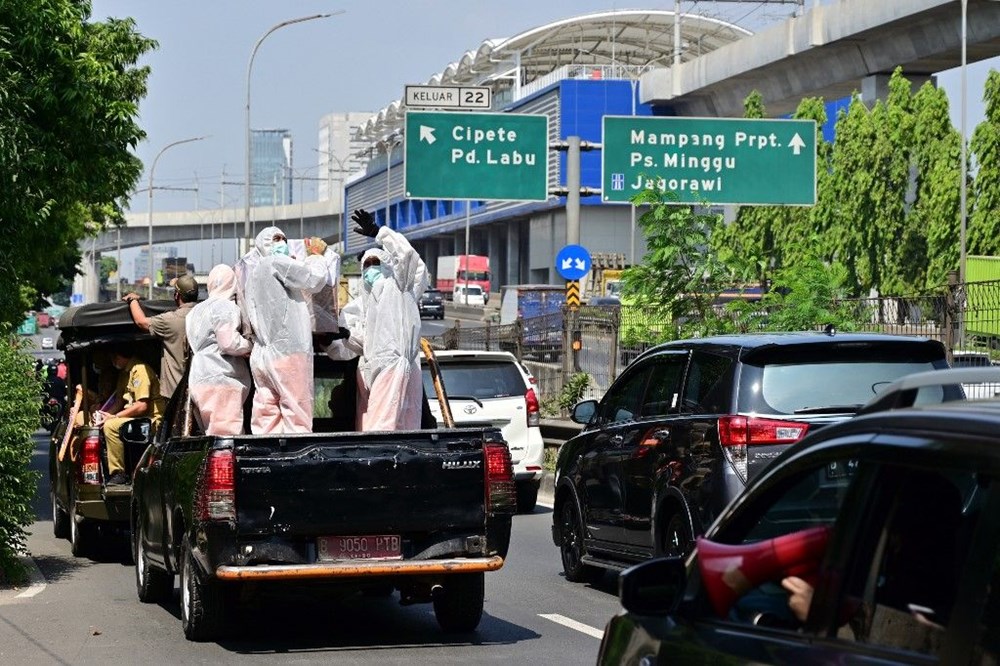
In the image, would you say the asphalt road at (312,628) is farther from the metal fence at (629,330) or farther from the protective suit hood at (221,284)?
the metal fence at (629,330)

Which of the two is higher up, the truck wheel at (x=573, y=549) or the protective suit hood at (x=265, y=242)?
the protective suit hood at (x=265, y=242)

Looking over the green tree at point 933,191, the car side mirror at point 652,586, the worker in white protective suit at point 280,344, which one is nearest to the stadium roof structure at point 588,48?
the green tree at point 933,191

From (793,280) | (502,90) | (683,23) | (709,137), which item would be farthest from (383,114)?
(793,280)

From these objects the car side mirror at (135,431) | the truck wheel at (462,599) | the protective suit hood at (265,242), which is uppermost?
the protective suit hood at (265,242)

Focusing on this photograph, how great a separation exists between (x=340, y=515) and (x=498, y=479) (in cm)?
91

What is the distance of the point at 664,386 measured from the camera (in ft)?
37.2

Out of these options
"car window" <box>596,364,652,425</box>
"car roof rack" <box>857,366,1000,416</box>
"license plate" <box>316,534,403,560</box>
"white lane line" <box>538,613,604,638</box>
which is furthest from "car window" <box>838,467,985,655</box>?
"car window" <box>596,364,652,425</box>

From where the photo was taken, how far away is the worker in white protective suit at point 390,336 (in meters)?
11.1

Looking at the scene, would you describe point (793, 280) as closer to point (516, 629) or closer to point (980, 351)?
point (980, 351)

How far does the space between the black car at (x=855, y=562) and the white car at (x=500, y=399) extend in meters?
14.3

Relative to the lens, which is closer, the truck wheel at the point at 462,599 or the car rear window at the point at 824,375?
the car rear window at the point at 824,375

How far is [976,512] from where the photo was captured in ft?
10.4

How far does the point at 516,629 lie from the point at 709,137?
913 inches

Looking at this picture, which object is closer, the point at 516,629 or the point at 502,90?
the point at 516,629
